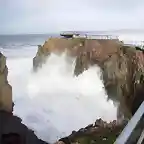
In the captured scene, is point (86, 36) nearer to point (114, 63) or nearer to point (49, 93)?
point (114, 63)

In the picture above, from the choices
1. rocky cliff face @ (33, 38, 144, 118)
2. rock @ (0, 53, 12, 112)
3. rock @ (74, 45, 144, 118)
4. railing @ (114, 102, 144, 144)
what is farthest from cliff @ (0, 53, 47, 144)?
railing @ (114, 102, 144, 144)

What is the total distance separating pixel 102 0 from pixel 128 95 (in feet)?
2.13

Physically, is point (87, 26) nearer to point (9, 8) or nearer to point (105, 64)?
point (105, 64)

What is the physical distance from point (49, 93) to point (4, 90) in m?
0.28

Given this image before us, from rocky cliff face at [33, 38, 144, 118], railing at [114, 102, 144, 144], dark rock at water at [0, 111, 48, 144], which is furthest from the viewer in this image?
rocky cliff face at [33, 38, 144, 118]

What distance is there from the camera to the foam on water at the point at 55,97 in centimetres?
237

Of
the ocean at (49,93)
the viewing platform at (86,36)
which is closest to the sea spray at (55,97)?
the ocean at (49,93)

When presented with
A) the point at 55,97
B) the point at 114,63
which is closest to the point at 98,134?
the point at 55,97

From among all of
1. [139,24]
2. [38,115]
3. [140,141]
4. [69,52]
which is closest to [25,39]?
[69,52]

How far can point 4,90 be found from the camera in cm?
236

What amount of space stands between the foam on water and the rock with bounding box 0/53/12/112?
32 mm

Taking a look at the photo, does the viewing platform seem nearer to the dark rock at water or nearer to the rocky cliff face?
the rocky cliff face

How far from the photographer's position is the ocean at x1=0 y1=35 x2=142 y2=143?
7.75 ft

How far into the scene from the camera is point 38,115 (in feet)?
7.74
